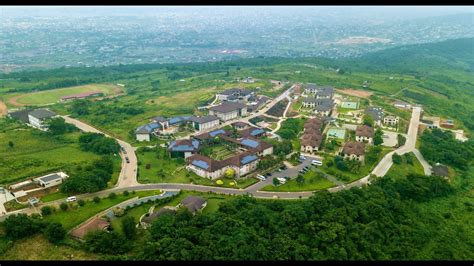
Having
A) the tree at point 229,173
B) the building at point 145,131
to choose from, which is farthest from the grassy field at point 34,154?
the tree at point 229,173

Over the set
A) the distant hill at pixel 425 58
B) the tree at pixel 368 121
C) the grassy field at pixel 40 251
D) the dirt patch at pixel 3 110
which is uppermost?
the grassy field at pixel 40 251

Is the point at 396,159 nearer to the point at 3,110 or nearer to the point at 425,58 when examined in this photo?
the point at 3,110

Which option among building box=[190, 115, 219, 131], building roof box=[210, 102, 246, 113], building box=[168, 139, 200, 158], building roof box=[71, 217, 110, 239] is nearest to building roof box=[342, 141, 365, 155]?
building box=[168, 139, 200, 158]

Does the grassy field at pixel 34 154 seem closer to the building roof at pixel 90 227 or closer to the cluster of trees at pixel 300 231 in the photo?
the building roof at pixel 90 227

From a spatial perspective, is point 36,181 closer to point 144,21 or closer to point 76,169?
point 76,169

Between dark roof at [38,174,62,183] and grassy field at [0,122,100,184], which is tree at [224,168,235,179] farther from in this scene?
dark roof at [38,174,62,183]

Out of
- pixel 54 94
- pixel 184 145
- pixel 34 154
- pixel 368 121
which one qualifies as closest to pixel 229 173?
pixel 184 145
